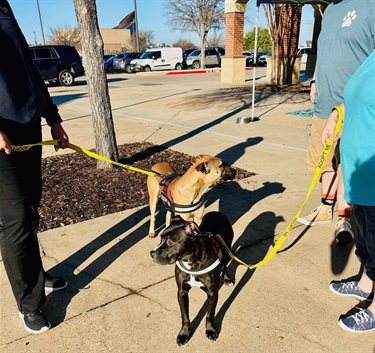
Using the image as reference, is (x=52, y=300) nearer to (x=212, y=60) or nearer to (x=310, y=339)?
(x=310, y=339)

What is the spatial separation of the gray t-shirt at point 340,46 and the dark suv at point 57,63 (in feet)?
66.2

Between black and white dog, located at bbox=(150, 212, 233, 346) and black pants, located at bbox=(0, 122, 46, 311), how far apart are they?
0.92 metres

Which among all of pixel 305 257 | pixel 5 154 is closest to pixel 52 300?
pixel 5 154

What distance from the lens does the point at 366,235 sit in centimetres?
219

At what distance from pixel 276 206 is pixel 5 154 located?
3204 mm

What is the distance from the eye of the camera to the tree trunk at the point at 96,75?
5.14 metres

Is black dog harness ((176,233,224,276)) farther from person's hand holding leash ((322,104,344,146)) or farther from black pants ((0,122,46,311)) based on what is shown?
person's hand holding leash ((322,104,344,146))

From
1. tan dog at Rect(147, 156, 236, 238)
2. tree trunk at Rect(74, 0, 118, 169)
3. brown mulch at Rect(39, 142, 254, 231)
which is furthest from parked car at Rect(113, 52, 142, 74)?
tan dog at Rect(147, 156, 236, 238)

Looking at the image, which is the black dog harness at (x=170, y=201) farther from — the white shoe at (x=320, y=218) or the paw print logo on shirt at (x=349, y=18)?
the paw print logo on shirt at (x=349, y=18)

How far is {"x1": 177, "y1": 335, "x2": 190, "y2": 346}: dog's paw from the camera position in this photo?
232cm

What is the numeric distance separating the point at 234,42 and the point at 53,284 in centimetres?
1773

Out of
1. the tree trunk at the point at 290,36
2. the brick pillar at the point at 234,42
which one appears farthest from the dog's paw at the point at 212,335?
the brick pillar at the point at 234,42

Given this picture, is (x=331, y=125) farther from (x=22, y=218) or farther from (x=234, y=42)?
(x=234, y=42)

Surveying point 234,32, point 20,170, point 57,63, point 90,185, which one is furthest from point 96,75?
point 57,63
